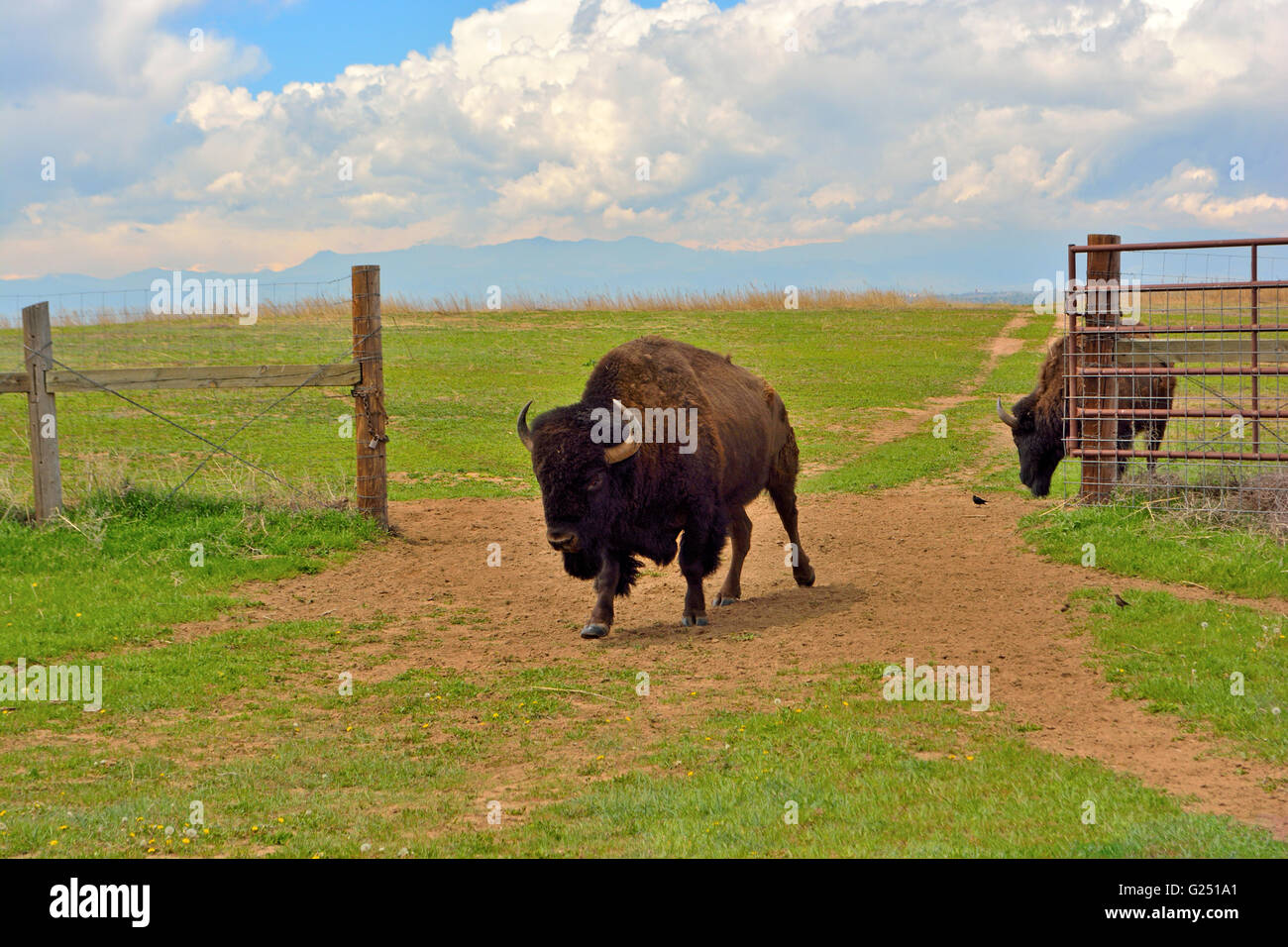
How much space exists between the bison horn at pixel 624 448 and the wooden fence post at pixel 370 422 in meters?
4.98

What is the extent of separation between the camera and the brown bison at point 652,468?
881 cm

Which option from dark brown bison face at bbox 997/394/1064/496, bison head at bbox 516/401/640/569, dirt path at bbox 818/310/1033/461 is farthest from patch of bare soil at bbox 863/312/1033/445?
bison head at bbox 516/401/640/569

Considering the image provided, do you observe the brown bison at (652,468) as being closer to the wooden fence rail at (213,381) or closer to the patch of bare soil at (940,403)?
the wooden fence rail at (213,381)

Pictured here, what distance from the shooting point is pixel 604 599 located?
944cm

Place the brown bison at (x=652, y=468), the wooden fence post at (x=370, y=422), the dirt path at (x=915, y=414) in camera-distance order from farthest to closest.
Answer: the dirt path at (x=915, y=414) < the wooden fence post at (x=370, y=422) < the brown bison at (x=652, y=468)

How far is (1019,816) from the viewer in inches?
203

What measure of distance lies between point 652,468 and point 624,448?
0.55 m

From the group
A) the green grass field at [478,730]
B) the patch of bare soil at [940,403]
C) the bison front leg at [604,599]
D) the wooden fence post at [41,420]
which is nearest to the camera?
the green grass field at [478,730]

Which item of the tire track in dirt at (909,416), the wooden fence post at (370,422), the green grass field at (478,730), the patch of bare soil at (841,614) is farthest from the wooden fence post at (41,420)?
the tire track in dirt at (909,416)

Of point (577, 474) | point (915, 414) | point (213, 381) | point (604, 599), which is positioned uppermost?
point (213, 381)

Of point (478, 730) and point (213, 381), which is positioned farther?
point (213, 381)

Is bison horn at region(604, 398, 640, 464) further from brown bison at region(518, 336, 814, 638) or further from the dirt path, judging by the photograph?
the dirt path

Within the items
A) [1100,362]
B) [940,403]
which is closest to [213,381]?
[1100,362]

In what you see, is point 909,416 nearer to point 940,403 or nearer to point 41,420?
point 940,403
